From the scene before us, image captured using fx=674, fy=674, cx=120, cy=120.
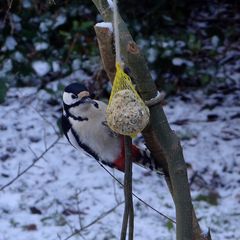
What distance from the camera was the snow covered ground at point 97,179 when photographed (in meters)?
3.78

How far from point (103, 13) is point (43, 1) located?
12.6 feet

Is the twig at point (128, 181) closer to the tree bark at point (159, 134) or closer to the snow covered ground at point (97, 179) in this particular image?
the tree bark at point (159, 134)

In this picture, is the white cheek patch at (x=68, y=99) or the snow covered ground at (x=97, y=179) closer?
the white cheek patch at (x=68, y=99)

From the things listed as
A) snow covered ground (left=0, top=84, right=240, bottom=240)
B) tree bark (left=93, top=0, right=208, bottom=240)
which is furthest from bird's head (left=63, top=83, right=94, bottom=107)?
snow covered ground (left=0, top=84, right=240, bottom=240)

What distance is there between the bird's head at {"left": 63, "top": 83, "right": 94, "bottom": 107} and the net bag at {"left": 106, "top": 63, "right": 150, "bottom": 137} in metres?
0.57

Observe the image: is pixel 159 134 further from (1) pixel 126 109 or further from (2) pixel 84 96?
(2) pixel 84 96

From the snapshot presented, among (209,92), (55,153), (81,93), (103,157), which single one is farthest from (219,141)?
(81,93)

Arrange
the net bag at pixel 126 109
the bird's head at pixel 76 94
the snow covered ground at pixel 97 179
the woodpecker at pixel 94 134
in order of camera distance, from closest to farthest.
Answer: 1. the net bag at pixel 126 109
2. the bird's head at pixel 76 94
3. the woodpecker at pixel 94 134
4. the snow covered ground at pixel 97 179

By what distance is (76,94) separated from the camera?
2131mm

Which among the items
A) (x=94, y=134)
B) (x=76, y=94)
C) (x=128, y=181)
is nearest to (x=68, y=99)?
(x=76, y=94)

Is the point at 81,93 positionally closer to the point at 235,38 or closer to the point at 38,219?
the point at 38,219

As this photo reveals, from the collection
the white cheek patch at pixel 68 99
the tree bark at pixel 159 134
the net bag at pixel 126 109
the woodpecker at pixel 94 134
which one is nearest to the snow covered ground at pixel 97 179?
the woodpecker at pixel 94 134

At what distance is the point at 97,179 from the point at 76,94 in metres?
2.15

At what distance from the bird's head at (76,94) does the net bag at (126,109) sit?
0.57 metres
